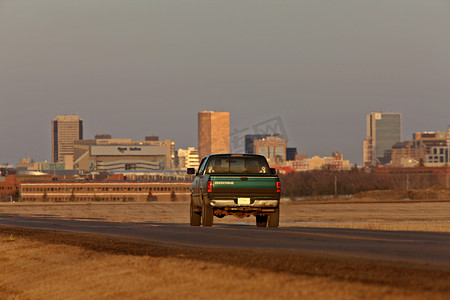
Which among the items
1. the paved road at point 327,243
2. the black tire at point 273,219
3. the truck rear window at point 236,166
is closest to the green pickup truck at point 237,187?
the truck rear window at point 236,166

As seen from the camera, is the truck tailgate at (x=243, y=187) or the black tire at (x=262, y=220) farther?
the black tire at (x=262, y=220)

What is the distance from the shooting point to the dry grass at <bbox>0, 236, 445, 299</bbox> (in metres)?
10.5

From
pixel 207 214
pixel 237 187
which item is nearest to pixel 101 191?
pixel 207 214

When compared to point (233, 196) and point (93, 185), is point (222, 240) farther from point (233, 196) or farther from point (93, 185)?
point (93, 185)

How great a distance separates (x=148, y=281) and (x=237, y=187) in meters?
11.8

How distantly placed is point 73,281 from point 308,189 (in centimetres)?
16476

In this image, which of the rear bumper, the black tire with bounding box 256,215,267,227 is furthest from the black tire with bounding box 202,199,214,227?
the black tire with bounding box 256,215,267,227

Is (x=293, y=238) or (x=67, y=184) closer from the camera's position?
(x=293, y=238)

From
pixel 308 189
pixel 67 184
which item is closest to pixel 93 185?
pixel 67 184

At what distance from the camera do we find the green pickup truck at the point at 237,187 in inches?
964

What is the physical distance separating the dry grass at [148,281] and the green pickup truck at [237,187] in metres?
7.12

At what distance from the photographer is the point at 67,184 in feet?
597

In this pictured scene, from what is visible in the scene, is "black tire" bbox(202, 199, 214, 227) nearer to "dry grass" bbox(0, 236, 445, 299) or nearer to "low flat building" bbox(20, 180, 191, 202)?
"dry grass" bbox(0, 236, 445, 299)

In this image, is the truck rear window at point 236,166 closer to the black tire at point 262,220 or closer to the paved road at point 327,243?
the black tire at point 262,220
